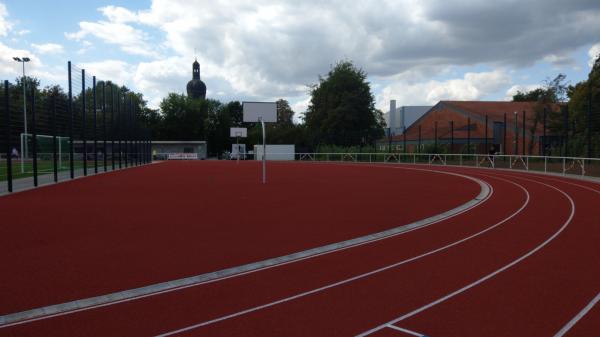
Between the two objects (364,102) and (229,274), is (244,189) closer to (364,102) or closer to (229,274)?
(229,274)

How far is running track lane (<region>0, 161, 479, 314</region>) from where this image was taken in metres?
5.59

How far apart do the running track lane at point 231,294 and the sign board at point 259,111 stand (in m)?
15.8

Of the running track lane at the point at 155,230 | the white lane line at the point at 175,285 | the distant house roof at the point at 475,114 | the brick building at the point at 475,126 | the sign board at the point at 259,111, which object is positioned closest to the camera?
the white lane line at the point at 175,285

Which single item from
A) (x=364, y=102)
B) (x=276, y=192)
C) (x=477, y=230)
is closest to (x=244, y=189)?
(x=276, y=192)

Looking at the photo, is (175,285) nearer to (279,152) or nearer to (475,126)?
(279,152)

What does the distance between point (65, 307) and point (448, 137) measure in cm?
5177

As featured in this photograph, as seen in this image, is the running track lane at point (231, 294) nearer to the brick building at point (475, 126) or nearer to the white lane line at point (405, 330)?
the white lane line at point (405, 330)

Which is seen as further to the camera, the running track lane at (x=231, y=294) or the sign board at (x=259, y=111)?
the sign board at (x=259, y=111)

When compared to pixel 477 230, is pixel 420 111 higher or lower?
higher

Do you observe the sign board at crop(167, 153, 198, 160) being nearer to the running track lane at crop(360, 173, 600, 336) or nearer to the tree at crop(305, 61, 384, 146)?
the tree at crop(305, 61, 384, 146)

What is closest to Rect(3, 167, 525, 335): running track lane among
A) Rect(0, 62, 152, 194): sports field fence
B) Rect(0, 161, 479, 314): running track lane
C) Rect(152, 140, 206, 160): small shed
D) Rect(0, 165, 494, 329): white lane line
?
Rect(0, 165, 494, 329): white lane line

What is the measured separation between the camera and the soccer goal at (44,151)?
22672mm

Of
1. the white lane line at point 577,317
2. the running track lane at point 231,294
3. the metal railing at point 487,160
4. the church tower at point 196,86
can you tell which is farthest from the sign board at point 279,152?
the church tower at point 196,86

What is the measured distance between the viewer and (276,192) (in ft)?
51.3
